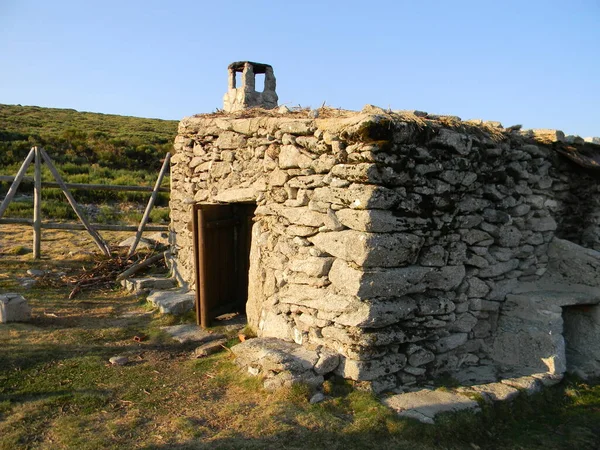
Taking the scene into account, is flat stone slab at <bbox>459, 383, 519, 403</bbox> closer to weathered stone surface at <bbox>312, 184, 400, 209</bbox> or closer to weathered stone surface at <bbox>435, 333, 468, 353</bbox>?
weathered stone surface at <bbox>435, 333, 468, 353</bbox>

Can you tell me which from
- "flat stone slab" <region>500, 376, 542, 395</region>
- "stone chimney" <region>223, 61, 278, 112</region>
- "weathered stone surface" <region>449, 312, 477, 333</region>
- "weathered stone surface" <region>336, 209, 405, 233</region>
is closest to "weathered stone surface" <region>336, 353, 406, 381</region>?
"weathered stone surface" <region>449, 312, 477, 333</region>

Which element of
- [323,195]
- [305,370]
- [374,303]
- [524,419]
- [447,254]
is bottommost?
[524,419]

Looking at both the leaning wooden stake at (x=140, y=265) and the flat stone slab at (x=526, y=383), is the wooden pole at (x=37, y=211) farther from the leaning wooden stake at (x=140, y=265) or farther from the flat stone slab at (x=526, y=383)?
the flat stone slab at (x=526, y=383)

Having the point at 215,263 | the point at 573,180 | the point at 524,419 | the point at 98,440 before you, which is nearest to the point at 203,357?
the point at 215,263

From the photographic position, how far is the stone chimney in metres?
7.98

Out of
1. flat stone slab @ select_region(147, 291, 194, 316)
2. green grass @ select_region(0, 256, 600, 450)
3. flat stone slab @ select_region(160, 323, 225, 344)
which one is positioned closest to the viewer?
green grass @ select_region(0, 256, 600, 450)

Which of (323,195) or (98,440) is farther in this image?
(323,195)

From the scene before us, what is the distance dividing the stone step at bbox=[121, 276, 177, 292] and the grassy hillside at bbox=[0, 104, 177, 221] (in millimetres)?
Result: 3898

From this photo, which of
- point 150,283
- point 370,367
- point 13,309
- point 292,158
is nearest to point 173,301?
point 150,283

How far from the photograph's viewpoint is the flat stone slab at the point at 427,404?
158 inches

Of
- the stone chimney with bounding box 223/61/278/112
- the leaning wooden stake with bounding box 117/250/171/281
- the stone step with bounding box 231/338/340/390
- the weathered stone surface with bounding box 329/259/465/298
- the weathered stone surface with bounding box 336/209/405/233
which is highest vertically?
the stone chimney with bounding box 223/61/278/112

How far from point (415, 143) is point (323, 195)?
3.15 feet

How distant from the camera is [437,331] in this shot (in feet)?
15.7

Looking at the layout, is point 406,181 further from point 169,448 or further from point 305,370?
point 169,448
